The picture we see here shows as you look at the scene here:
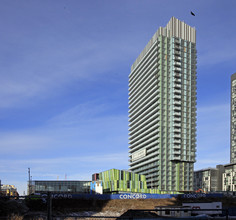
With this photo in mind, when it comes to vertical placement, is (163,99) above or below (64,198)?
above

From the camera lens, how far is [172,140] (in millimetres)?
181875

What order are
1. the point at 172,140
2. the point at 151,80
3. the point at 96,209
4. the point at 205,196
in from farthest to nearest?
the point at 151,80, the point at 172,140, the point at 205,196, the point at 96,209

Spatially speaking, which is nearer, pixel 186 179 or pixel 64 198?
pixel 64 198

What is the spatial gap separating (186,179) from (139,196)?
303ft

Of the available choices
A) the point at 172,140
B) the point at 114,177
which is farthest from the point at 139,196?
the point at 172,140

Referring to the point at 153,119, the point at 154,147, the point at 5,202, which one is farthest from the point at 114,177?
the point at 5,202

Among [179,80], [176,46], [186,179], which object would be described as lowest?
[186,179]

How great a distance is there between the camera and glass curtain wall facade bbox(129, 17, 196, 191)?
591ft

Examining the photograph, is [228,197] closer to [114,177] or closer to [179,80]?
[114,177]

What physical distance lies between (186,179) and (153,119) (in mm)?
37148

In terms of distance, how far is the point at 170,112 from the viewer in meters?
186

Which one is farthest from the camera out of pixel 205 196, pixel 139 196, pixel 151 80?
pixel 151 80

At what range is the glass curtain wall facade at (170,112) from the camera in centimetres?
18000

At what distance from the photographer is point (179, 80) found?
189750 millimetres
